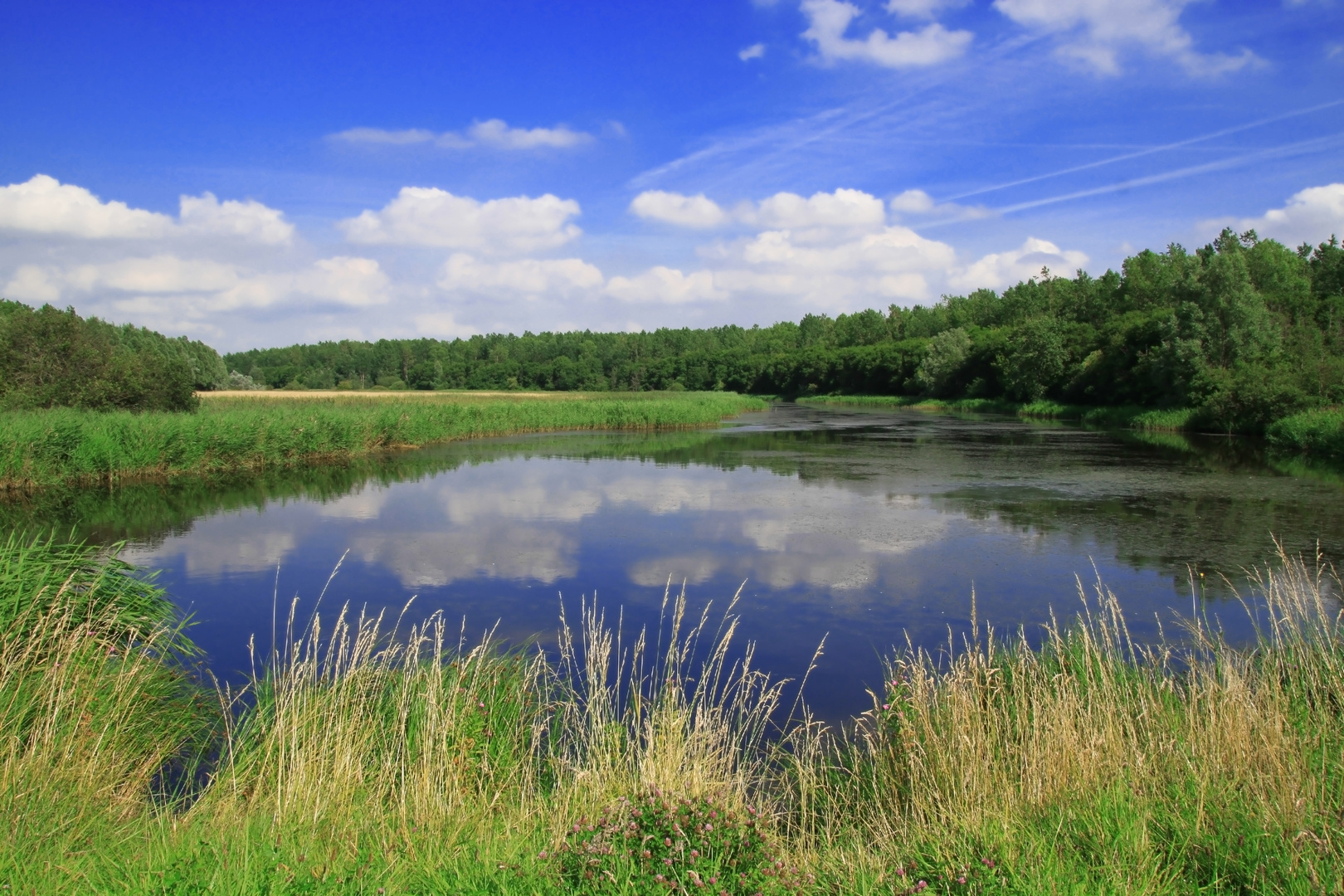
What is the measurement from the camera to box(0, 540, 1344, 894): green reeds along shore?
10.3 feet

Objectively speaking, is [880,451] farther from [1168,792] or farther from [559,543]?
[1168,792]

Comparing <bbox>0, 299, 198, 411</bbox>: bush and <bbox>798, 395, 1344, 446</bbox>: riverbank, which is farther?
<bbox>798, 395, 1344, 446</bbox>: riverbank

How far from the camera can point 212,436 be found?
20.6m

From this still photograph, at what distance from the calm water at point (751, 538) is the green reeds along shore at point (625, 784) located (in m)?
1.55

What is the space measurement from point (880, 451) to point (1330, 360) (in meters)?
15.5

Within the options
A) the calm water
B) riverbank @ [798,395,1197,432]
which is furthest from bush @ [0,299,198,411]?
riverbank @ [798,395,1197,432]

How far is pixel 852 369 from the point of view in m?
85.4

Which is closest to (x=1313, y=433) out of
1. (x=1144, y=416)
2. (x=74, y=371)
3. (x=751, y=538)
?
(x=1144, y=416)

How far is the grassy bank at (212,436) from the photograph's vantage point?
16781 mm

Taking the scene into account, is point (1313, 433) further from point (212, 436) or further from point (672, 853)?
point (212, 436)

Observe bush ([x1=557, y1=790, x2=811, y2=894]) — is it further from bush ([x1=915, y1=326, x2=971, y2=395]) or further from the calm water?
bush ([x1=915, y1=326, x2=971, y2=395])

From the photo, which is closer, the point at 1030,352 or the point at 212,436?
the point at 212,436

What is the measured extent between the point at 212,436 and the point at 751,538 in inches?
594

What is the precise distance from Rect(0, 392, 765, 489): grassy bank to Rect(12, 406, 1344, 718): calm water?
1481mm
